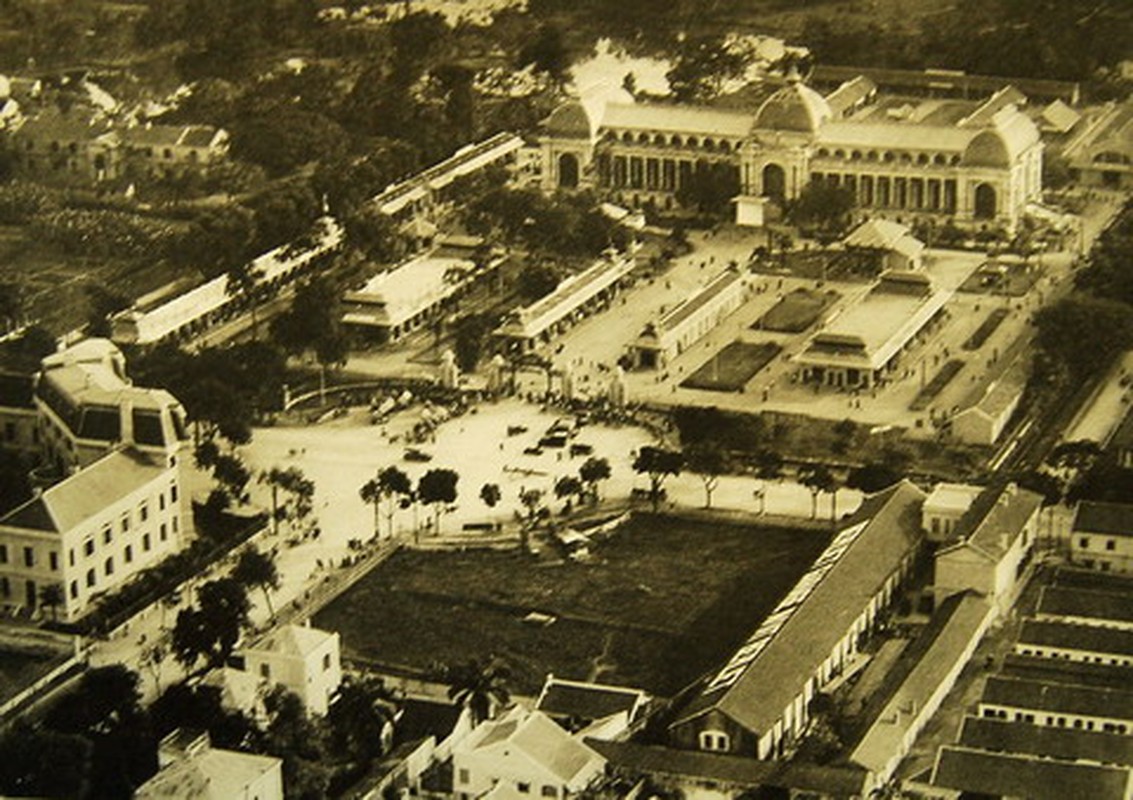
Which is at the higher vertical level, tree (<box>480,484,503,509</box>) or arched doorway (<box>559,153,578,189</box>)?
arched doorway (<box>559,153,578,189</box>)

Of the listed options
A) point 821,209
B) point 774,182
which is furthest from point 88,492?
point 774,182

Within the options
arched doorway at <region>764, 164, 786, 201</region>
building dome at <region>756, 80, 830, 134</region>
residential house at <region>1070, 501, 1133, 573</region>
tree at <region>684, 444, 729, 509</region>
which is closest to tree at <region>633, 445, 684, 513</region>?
tree at <region>684, 444, 729, 509</region>

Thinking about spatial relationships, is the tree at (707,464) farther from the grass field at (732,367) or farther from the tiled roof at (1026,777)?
the tiled roof at (1026,777)

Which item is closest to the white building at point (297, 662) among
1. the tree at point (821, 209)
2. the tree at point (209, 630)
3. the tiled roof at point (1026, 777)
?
the tree at point (209, 630)

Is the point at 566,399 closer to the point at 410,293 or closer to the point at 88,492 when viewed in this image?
the point at 410,293

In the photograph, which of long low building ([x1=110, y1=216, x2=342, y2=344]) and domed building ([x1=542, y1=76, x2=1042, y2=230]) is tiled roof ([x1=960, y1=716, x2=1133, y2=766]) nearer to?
long low building ([x1=110, y1=216, x2=342, y2=344])

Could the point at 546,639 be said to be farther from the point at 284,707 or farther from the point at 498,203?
the point at 498,203
